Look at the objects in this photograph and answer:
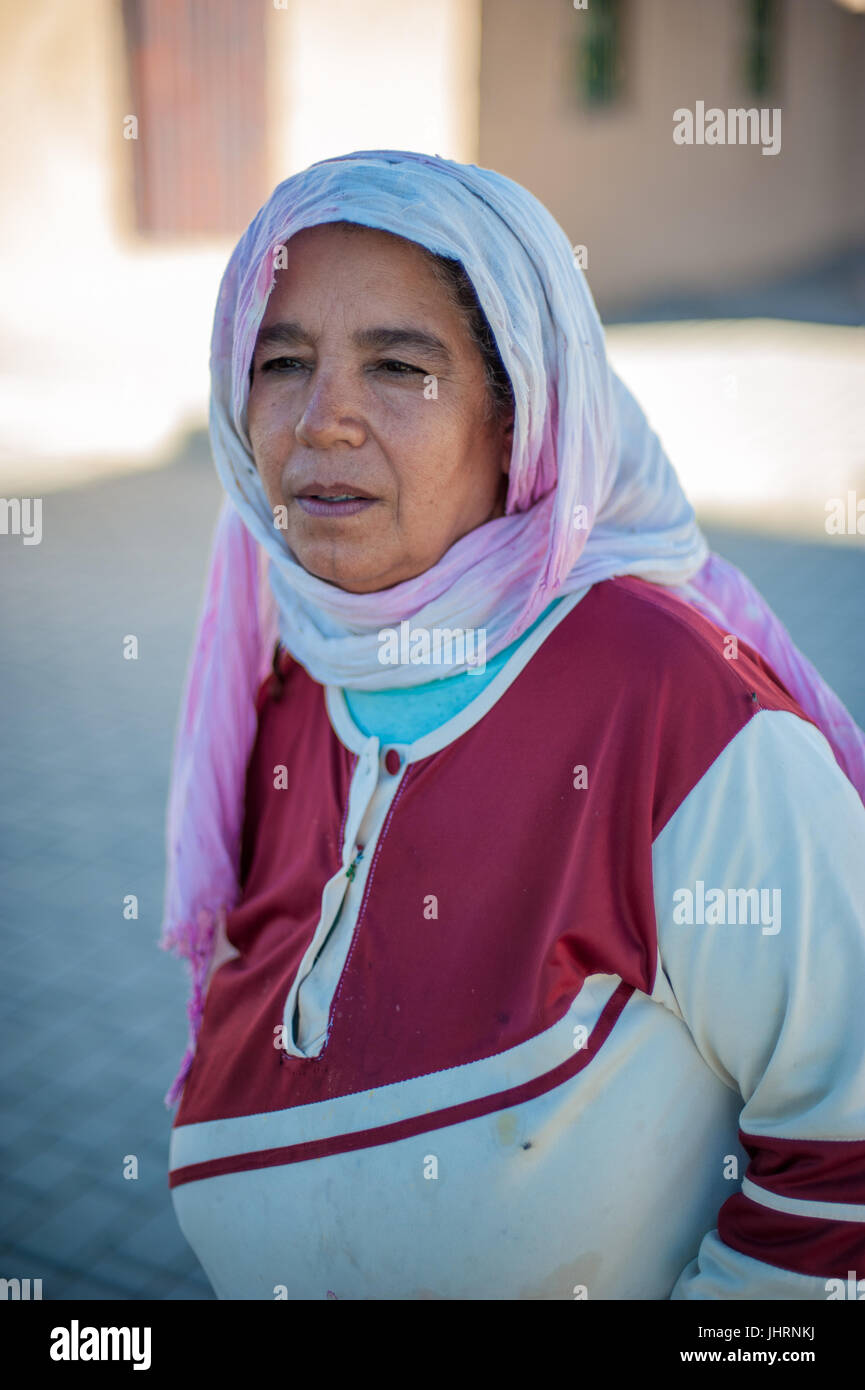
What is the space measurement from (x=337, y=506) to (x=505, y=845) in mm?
504

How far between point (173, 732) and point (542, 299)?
13.2ft

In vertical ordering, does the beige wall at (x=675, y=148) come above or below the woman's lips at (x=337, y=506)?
above

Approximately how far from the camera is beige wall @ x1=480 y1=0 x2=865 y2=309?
44.4 ft

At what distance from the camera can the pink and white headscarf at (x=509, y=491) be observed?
1640 millimetres

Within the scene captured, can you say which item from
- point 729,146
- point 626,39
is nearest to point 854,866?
point 626,39

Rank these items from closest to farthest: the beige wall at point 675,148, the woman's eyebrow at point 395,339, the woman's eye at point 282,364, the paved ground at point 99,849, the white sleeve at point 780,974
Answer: the white sleeve at point 780,974
the woman's eyebrow at point 395,339
the woman's eye at point 282,364
the paved ground at point 99,849
the beige wall at point 675,148

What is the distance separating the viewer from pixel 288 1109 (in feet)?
5.67

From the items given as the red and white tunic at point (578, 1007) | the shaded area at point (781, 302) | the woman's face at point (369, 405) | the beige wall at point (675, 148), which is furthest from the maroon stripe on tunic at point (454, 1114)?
the shaded area at point (781, 302)

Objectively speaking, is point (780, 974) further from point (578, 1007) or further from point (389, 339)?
point (389, 339)

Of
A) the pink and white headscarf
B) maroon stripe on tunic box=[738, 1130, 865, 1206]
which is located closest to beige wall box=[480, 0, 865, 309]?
the pink and white headscarf

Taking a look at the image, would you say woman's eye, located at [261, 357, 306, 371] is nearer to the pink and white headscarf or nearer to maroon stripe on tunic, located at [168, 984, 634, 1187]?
the pink and white headscarf

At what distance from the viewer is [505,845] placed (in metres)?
1.62

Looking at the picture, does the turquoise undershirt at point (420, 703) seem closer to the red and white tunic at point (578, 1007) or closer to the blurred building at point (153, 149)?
the red and white tunic at point (578, 1007)
